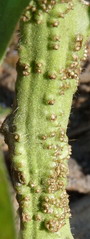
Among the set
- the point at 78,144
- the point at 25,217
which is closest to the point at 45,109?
the point at 25,217

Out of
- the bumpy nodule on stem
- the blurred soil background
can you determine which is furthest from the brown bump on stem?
the blurred soil background

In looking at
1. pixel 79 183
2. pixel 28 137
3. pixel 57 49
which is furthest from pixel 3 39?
pixel 79 183

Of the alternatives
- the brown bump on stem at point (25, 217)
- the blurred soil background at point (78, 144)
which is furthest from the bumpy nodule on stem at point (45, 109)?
the blurred soil background at point (78, 144)

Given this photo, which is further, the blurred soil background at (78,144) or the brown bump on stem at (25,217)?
the blurred soil background at (78,144)

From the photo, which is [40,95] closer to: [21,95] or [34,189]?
[21,95]

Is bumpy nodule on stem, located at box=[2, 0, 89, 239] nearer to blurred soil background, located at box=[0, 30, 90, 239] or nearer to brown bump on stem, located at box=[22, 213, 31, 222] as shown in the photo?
brown bump on stem, located at box=[22, 213, 31, 222]

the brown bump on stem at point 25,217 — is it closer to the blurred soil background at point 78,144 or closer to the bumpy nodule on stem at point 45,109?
the bumpy nodule on stem at point 45,109
